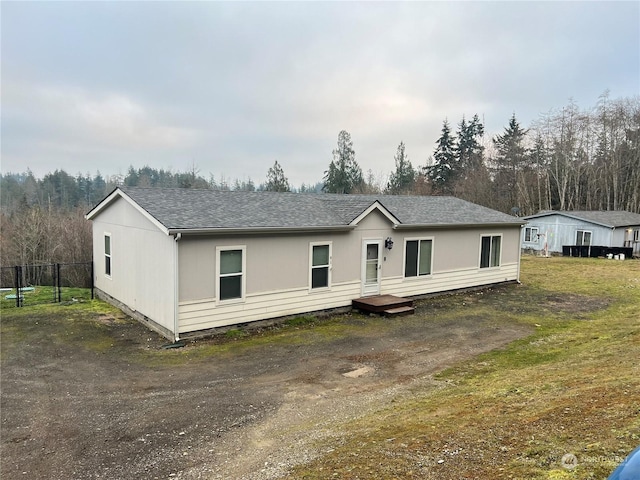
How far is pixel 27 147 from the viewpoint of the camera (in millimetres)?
32844

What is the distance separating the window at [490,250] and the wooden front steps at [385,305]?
5.26 m

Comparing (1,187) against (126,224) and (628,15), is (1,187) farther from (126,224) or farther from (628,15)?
(628,15)

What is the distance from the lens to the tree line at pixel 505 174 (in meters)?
26.4

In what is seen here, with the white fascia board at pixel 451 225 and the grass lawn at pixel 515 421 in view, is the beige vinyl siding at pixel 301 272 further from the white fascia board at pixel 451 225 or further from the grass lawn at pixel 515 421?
the grass lawn at pixel 515 421

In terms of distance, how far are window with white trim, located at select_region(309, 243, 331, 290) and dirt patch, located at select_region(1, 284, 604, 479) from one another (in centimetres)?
128

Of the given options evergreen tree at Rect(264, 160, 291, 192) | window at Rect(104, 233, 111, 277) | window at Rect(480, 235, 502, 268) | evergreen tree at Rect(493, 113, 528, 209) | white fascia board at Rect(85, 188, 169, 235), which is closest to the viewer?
white fascia board at Rect(85, 188, 169, 235)

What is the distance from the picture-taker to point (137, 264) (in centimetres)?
1103

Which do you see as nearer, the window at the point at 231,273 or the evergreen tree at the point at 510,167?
the window at the point at 231,273

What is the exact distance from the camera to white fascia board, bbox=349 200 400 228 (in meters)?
12.3

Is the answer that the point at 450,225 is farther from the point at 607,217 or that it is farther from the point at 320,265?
the point at 607,217

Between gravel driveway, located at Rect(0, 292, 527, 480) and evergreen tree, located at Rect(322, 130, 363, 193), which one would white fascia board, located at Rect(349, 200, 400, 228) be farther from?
evergreen tree, located at Rect(322, 130, 363, 193)

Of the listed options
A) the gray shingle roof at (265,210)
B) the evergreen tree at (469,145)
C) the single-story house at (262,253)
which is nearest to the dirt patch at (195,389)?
the single-story house at (262,253)

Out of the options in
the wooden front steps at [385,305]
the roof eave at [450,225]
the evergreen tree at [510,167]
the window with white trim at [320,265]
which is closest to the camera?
the window with white trim at [320,265]

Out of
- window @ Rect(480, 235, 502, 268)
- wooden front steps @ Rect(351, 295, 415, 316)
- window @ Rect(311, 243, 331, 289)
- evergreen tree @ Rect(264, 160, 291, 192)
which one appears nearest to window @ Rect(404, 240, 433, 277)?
wooden front steps @ Rect(351, 295, 415, 316)
